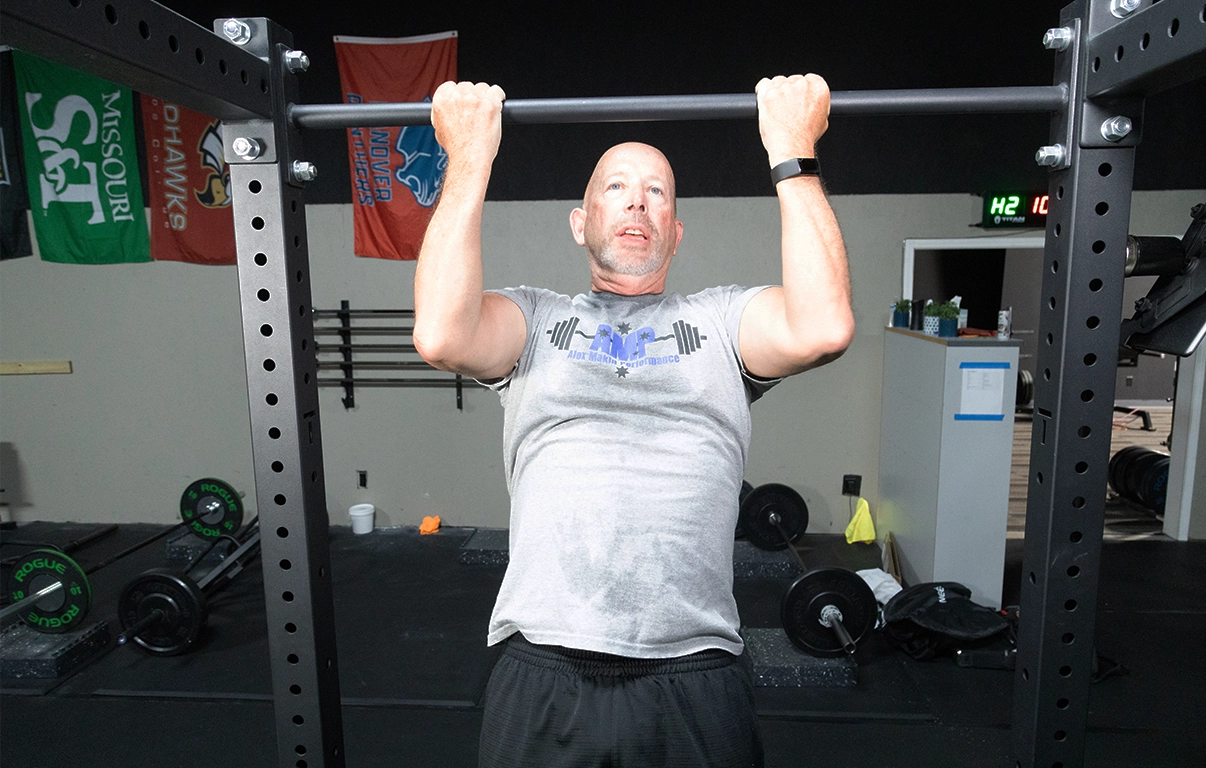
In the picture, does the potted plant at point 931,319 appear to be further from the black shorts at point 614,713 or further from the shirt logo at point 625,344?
the black shorts at point 614,713

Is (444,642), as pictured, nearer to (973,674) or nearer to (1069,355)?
(973,674)

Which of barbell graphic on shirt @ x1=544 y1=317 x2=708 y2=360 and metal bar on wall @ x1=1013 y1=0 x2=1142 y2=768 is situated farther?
barbell graphic on shirt @ x1=544 y1=317 x2=708 y2=360

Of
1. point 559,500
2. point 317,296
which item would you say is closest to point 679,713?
point 559,500

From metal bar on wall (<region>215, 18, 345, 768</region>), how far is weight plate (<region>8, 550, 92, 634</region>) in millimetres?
2401

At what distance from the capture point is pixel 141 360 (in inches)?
176

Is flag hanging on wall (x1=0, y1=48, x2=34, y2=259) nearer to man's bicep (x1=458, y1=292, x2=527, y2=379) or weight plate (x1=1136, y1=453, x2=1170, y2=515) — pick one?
man's bicep (x1=458, y1=292, x2=527, y2=379)

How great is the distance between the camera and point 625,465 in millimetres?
1058

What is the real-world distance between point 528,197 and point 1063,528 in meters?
3.62

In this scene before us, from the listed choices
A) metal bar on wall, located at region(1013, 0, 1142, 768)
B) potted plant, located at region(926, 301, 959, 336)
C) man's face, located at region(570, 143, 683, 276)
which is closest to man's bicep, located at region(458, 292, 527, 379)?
man's face, located at region(570, 143, 683, 276)

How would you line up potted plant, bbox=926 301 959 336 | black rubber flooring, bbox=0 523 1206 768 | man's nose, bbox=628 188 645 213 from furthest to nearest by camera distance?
potted plant, bbox=926 301 959 336 → black rubber flooring, bbox=0 523 1206 768 → man's nose, bbox=628 188 645 213

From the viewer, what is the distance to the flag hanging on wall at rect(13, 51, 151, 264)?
4.08 meters

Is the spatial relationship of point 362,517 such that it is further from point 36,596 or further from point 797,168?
point 797,168

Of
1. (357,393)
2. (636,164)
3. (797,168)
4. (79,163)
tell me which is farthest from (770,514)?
(79,163)

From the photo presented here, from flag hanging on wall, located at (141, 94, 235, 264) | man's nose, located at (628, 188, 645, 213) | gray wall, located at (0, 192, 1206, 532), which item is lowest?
gray wall, located at (0, 192, 1206, 532)
